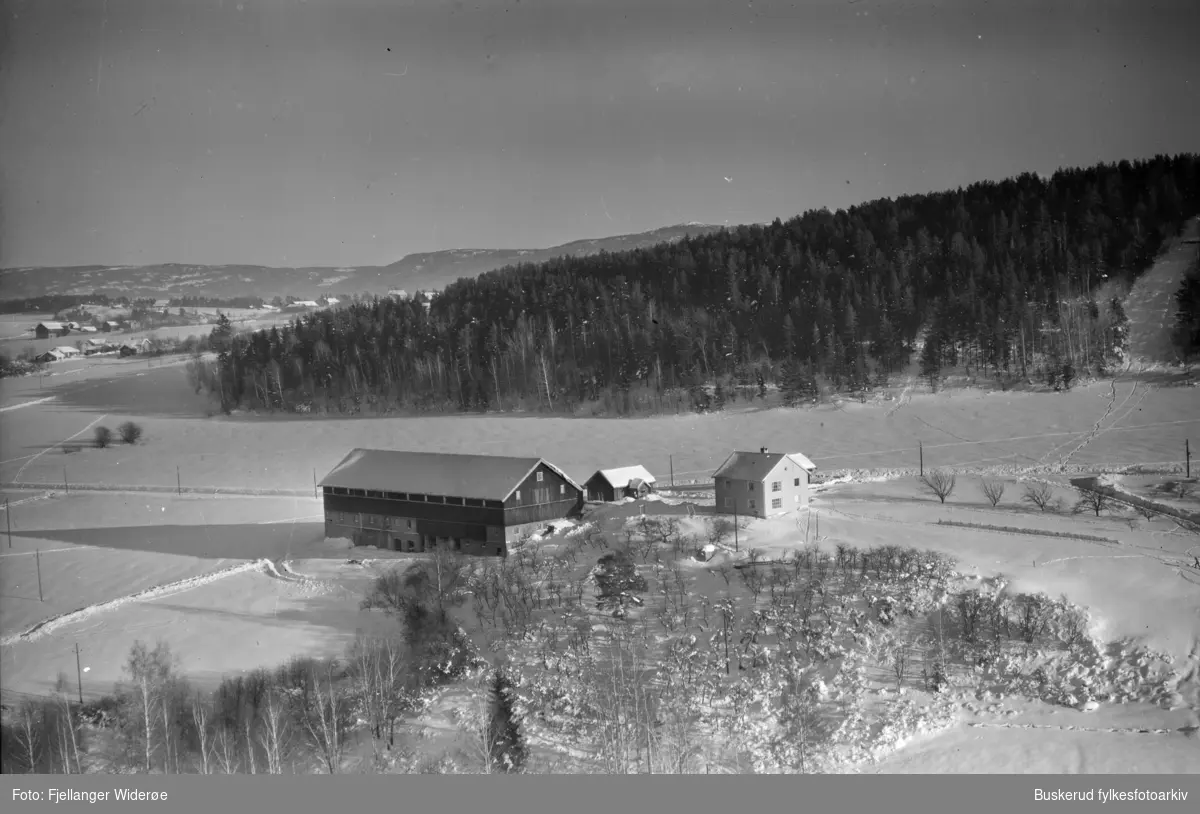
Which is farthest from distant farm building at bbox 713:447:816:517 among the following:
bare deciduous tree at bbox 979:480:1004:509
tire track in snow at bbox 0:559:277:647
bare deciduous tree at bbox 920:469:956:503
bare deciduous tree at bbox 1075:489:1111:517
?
tire track in snow at bbox 0:559:277:647

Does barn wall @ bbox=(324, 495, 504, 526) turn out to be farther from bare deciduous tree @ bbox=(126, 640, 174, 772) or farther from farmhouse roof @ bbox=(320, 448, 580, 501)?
bare deciduous tree @ bbox=(126, 640, 174, 772)

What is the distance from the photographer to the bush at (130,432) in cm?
2494

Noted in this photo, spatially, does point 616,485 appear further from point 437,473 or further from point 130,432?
point 130,432

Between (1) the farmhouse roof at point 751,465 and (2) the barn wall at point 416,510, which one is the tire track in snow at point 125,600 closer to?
(2) the barn wall at point 416,510

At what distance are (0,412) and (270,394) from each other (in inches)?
330

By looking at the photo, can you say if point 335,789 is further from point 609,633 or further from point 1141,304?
point 1141,304

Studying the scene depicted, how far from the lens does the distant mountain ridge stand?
70.9 feet

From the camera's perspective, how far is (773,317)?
32.2 m

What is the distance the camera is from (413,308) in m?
32.0

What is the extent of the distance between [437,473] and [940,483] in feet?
32.8

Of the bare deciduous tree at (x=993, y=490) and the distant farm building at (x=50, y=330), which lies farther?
the distant farm building at (x=50, y=330)

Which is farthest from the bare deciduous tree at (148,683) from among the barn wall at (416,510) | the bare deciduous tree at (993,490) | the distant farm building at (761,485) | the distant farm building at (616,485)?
the bare deciduous tree at (993,490)

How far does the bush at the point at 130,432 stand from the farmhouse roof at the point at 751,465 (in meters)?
16.9

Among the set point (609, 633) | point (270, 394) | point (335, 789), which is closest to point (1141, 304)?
point (609, 633)
